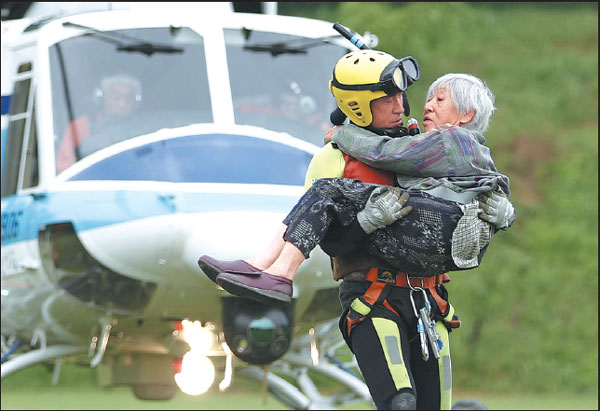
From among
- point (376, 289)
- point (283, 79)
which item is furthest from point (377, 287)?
point (283, 79)

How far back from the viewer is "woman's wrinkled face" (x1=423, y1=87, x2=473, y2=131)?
4.46 metres

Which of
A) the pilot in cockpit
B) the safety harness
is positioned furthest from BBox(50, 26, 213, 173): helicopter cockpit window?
the safety harness

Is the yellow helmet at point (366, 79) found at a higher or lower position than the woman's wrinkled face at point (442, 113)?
higher

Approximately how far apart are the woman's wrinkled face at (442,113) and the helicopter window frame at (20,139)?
370 centimetres

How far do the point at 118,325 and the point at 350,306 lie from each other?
3.46m

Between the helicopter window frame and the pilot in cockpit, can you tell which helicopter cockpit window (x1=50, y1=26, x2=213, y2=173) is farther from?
the helicopter window frame

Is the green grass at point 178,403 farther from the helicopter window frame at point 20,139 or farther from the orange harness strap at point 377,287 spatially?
the orange harness strap at point 377,287

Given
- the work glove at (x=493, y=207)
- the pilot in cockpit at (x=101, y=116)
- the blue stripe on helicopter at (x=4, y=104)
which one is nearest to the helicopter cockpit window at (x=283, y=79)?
the pilot in cockpit at (x=101, y=116)

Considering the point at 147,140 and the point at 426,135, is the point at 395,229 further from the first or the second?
the point at 147,140

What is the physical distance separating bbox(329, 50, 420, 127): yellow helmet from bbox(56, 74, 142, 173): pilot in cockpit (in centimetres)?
325

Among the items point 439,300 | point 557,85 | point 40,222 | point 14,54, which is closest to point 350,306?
point 439,300

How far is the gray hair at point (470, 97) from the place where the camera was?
4457mm

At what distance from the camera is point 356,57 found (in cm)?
437

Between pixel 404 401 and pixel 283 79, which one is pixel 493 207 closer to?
pixel 404 401
